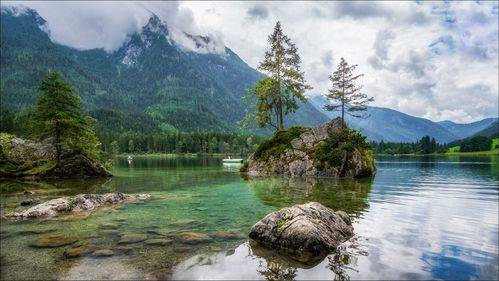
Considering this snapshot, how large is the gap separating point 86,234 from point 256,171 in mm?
47605

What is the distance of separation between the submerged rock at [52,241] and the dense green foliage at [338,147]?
44435 mm

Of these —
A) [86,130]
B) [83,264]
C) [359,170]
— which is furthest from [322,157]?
[83,264]

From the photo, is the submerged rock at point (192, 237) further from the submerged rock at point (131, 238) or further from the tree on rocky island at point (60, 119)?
the tree on rocky island at point (60, 119)

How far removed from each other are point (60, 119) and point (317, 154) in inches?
1498

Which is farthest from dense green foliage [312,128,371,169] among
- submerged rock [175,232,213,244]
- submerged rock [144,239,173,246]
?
submerged rock [144,239,173,246]

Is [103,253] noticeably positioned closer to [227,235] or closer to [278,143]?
[227,235]

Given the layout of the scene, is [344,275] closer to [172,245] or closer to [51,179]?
[172,245]

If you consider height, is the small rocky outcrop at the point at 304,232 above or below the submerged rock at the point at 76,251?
above

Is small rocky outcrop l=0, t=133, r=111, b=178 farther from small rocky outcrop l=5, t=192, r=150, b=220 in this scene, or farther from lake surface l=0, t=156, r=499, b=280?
small rocky outcrop l=5, t=192, r=150, b=220

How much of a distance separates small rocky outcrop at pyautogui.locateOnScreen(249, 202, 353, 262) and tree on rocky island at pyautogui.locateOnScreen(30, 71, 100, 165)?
41.5 metres

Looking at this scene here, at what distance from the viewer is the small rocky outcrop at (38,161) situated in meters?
51.2

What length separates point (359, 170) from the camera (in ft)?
184

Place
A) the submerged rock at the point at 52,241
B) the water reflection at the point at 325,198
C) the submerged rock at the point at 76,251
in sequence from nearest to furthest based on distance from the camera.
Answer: the submerged rock at the point at 76,251, the submerged rock at the point at 52,241, the water reflection at the point at 325,198

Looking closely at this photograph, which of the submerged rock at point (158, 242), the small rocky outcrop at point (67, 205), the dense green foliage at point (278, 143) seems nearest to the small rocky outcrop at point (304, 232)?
the submerged rock at point (158, 242)
